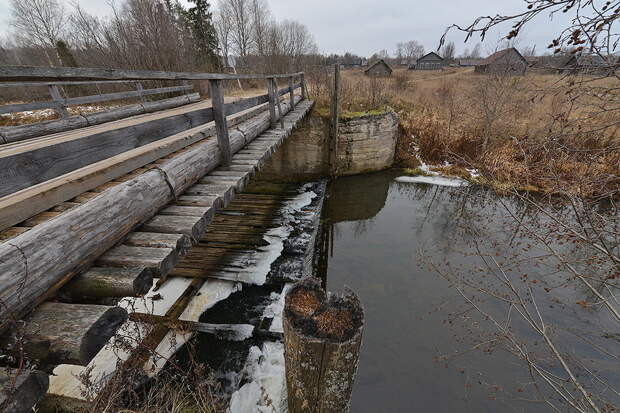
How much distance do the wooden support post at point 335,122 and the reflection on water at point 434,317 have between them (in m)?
2.78

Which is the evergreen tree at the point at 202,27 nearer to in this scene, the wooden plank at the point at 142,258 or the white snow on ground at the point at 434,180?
the white snow on ground at the point at 434,180

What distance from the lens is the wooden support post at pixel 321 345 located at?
1541 mm

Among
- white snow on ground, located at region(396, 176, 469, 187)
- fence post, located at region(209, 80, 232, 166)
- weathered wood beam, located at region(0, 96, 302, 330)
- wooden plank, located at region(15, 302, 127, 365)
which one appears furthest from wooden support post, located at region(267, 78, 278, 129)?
white snow on ground, located at region(396, 176, 469, 187)

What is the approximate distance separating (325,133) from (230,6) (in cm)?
2320

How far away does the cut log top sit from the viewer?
1555 mm

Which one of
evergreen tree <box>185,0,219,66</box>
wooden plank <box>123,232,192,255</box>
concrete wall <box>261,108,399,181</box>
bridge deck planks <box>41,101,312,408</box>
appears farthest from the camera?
evergreen tree <box>185,0,219,66</box>

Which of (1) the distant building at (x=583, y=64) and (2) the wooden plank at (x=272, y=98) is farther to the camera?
(2) the wooden plank at (x=272, y=98)

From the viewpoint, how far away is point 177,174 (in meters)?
2.45

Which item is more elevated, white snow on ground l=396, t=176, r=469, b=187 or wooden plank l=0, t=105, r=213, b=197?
wooden plank l=0, t=105, r=213, b=197

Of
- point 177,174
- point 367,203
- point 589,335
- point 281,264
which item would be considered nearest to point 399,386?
point 281,264

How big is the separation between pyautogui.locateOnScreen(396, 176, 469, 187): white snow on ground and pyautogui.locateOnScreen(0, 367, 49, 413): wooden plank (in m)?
11.8

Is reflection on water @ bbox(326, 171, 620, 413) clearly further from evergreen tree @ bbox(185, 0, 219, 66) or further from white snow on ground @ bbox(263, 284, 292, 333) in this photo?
evergreen tree @ bbox(185, 0, 219, 66)

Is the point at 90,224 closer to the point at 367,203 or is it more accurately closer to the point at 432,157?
the point at 367,203

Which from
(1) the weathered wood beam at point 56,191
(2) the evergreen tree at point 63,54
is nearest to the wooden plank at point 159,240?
(1) the weathered wood beam at point 56,191
